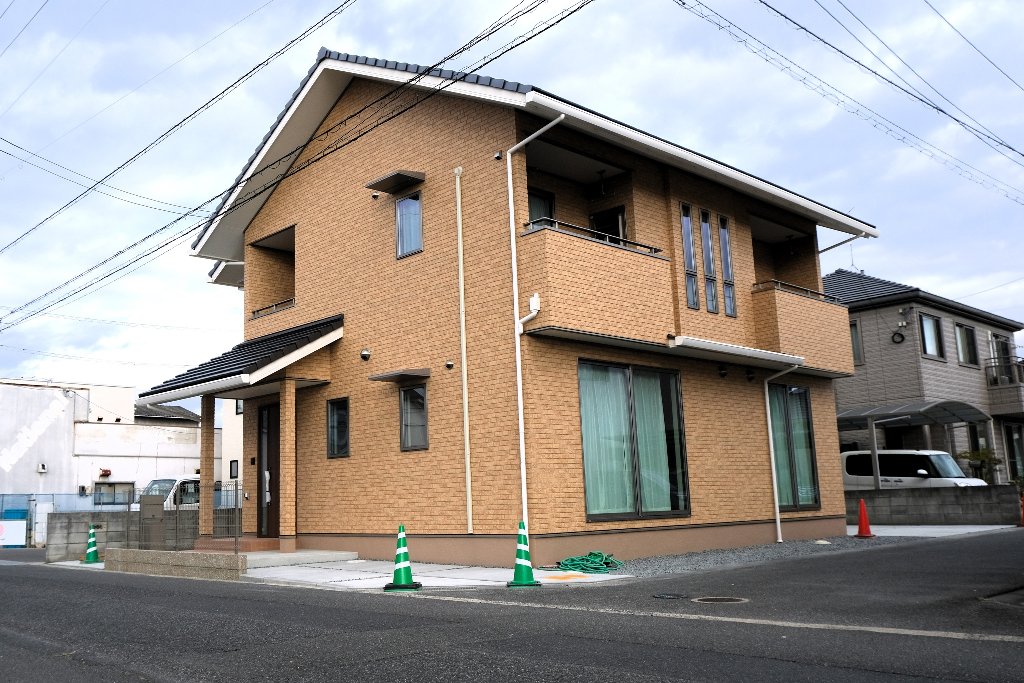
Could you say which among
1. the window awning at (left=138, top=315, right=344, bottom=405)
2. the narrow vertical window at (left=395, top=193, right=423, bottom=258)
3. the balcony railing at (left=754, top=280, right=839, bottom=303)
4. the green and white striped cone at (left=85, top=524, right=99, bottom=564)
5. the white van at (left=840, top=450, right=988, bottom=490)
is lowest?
the green and white striped cone at (left=85, top=524, right=99, bottom=564)

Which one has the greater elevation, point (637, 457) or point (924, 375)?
point (924, 375)

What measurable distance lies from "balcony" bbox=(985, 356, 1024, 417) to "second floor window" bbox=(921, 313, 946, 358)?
3.49 m

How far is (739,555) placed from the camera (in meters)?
14.8

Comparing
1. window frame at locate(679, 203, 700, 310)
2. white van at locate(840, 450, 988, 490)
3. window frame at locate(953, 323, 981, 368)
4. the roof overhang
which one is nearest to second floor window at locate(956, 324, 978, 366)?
window frame at locate(953, 323, 981, 368)

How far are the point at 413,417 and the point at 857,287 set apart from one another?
18834 millimetres

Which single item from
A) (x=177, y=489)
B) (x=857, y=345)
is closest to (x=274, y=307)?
(x=177, y=489)

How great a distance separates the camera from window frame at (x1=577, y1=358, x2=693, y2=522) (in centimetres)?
1398

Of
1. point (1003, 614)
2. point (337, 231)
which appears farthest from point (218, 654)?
point (337, 231)

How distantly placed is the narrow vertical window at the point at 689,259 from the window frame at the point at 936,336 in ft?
44.4

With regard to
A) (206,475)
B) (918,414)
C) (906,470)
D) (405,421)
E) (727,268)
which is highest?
(727,268)

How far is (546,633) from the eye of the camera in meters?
7.23

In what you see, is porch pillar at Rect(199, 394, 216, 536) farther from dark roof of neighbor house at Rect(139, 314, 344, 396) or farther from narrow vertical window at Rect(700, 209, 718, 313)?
narrow vertical window at Rect(700, 209, 718, 313)

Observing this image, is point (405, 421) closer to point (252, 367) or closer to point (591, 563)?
point (252, 367)

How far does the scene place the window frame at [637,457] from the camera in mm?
13979
